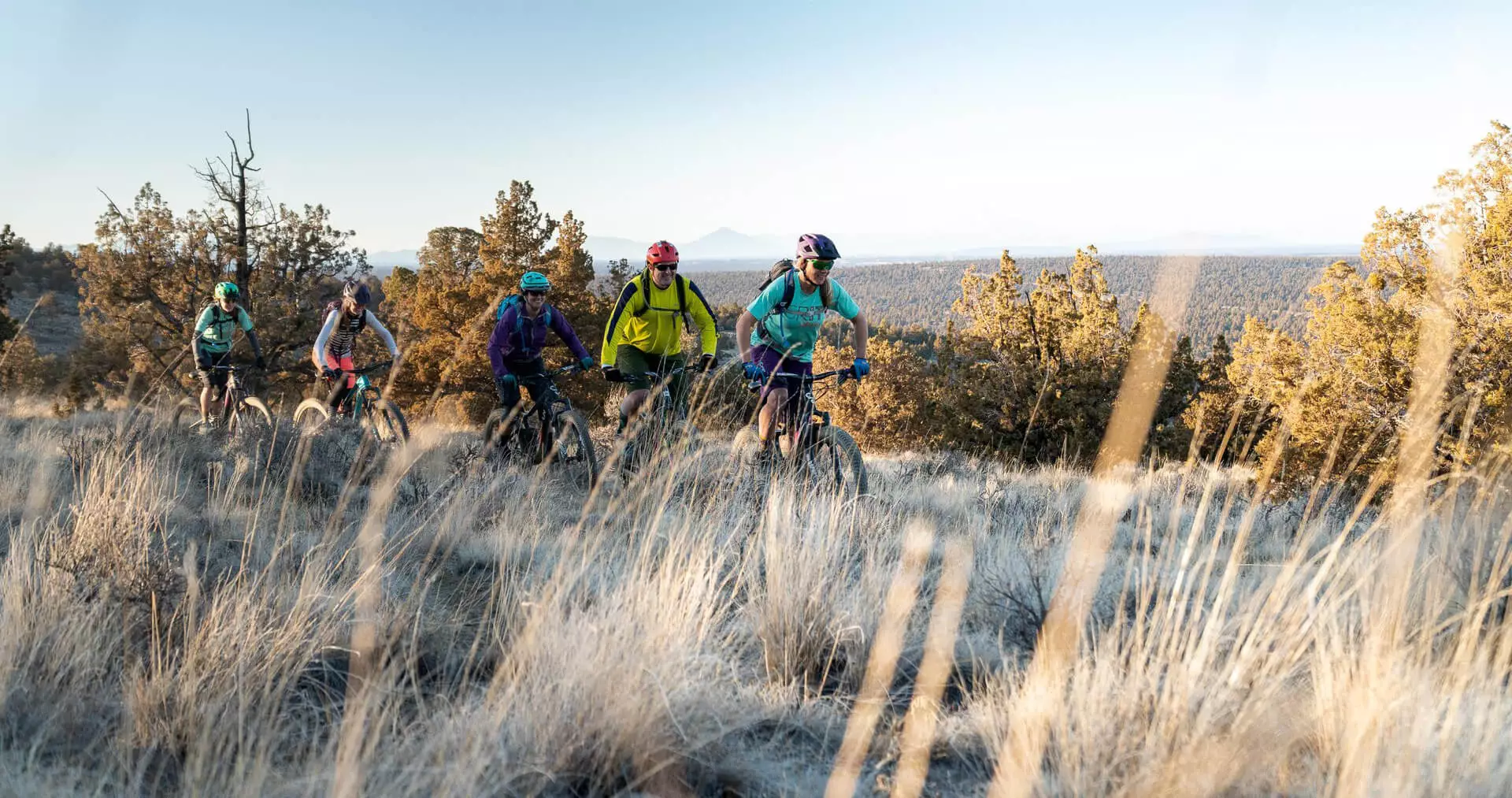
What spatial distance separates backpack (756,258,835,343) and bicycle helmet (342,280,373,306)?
3.97m

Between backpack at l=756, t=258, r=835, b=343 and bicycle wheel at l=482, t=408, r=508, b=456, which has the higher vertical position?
backpack at l=756, t=258, r=835, b=343

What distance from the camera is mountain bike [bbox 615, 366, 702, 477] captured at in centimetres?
526

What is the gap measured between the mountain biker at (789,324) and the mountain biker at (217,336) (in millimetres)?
5254

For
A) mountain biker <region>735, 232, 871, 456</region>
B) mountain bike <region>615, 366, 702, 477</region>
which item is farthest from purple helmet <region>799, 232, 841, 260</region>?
mountain bike <region>615, 366, 702, 477</region>

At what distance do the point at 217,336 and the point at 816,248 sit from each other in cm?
683

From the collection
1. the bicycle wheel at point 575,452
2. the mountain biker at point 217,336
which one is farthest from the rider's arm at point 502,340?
the mountain biker at point 217,336

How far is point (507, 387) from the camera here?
20.0ft

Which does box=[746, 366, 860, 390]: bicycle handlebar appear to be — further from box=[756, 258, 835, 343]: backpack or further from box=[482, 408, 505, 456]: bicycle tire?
box=[482, 408, 505, 456]: bicycle tire

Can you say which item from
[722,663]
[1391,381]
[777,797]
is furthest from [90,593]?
[1391,381]

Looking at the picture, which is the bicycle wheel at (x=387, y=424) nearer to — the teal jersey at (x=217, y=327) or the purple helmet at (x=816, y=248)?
the teal jersey at (x=217, y=327)

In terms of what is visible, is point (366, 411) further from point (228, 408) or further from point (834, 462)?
point (834, 462)

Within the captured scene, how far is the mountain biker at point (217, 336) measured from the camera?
790 cm

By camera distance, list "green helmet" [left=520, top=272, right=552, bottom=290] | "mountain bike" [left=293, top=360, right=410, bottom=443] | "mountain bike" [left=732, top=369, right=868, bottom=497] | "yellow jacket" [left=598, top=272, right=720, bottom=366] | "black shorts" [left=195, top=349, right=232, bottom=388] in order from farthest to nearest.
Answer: "black shorts" [left=195, top=349, right=232, bottom=388], "mountain bike" [left=293, top=360, right=410, bottom=443], "yellow jacket" [left=598, top=272, right=720, bottom=366], "green helmet" [left=520, top=272, right=552, bottom=290], "mountain bike" [left=732, top=369, right=868, bottom=497]

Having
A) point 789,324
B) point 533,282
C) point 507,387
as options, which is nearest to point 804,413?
point 789,324
